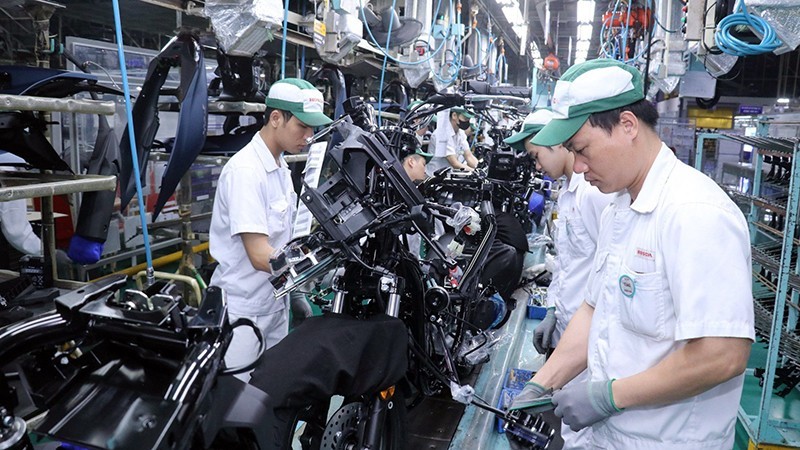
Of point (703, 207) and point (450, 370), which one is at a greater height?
point (703, 207)

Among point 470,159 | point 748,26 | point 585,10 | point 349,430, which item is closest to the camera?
point 349,430

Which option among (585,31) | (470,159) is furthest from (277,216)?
(585,31)

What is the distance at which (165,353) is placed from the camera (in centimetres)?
113

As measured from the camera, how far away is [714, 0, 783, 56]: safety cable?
3021 millimetres

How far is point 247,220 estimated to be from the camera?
2.68 metres

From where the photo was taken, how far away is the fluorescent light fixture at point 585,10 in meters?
8.95

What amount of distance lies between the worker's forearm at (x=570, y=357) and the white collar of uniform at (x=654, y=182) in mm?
523

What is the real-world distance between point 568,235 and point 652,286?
162cm

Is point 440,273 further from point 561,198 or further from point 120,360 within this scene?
point 120,360

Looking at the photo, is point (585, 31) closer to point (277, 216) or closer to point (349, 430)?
point (277, 216)

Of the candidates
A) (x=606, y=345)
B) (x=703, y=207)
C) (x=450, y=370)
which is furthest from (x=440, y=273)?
(x=703, y=207)

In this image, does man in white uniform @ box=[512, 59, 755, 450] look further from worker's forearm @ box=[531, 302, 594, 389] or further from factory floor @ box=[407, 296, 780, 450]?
factory floor @ box=[407, 296, 780, 450]

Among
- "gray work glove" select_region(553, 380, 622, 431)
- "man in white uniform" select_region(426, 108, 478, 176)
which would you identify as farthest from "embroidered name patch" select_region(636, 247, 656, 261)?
"man in white uniform" select_region(426, 108, 478, 176)

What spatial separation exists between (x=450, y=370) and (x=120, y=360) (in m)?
1.89
